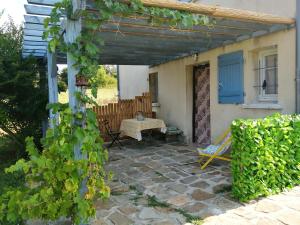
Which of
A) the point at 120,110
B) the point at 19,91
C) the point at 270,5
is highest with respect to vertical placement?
the point at 270,5

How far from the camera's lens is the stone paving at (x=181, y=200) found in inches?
134

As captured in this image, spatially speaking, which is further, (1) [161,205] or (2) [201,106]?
(2) [201,106]

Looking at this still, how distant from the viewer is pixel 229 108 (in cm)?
646

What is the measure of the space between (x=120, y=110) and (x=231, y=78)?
4388 mm

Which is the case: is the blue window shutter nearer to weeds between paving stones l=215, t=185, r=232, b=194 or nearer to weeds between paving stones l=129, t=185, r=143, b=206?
weeds between paving stones l=215, t=185, r=232, b=194

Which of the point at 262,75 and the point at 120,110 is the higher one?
the point at 262,75

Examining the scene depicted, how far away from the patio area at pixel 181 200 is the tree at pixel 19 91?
8.47 feet

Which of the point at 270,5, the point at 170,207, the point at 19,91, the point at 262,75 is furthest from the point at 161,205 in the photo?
the point at 19,91

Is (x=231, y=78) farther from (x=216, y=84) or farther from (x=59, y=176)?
(x=59, y=176)

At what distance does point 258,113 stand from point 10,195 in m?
4.67

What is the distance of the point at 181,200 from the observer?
403 cm

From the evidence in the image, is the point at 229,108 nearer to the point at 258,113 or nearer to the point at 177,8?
the point at 258,113

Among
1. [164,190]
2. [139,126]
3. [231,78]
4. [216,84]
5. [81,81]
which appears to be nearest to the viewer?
[81,81]

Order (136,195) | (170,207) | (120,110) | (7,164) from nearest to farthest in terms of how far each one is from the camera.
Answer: (170,207) → (136,195) → (7,164) → (120,110)
